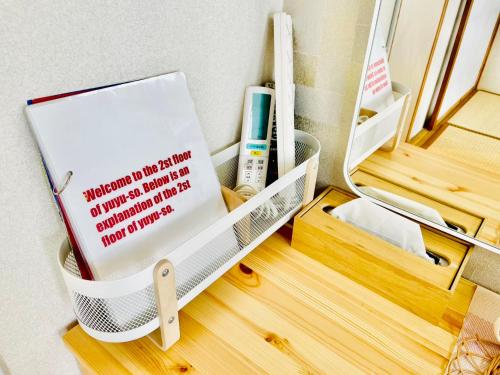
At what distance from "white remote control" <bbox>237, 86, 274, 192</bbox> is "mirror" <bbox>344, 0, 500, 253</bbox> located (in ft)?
0.56

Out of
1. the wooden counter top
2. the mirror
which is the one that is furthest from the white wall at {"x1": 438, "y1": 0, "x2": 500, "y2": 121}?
the wooden counter top

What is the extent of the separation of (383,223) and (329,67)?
316mm

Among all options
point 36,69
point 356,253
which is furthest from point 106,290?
point 356,253

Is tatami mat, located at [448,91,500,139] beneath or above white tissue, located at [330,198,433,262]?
above

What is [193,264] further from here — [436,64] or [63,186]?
[436,64]

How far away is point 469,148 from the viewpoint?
66 cm

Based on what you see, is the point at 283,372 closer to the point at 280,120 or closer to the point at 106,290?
the point at 106,290

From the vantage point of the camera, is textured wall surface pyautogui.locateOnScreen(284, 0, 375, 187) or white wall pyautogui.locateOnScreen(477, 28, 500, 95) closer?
white wall pyautogui.locateOnScreen(477, 28, 500, 95)

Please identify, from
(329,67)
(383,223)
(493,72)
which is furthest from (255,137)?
(493,72)

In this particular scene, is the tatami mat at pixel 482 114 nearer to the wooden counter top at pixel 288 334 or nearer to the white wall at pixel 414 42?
the white wall at pixel 414 42

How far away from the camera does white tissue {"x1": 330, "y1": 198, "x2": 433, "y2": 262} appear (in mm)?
688

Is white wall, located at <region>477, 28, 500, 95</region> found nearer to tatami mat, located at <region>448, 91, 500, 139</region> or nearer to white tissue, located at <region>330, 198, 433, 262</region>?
tatami mat, located at <region>448, 91, 500, 139</region>

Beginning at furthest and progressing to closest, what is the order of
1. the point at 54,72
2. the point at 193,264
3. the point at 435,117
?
the point at 435,117, the point at 193,264, the point at 54,72

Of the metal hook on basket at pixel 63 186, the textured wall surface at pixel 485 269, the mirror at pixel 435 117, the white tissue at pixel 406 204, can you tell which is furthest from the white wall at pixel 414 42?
the metal hook on basket at pixel 63 186
